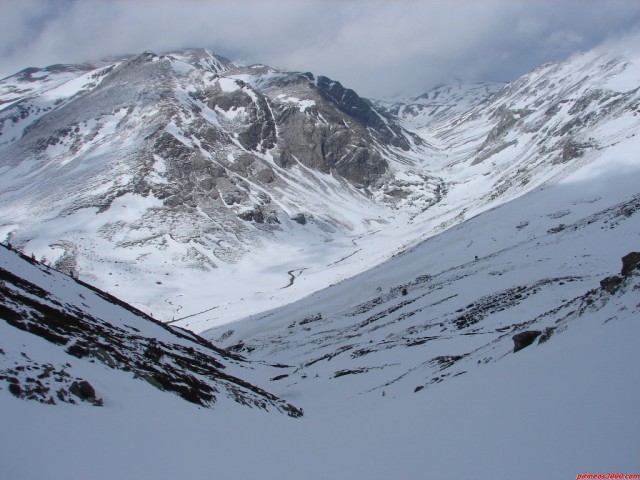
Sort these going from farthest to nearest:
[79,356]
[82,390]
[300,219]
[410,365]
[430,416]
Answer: [300,219], [410,365], [79,356], [430,416], [82,390]

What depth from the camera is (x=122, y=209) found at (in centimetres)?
12238

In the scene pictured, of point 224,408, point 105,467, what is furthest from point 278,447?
point 105,467

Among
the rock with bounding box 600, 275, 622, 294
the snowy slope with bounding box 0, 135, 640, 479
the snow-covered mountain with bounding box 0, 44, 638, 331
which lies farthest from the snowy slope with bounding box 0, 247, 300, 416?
the snow-covered mountain with bounding box 0, 44, 638, 331

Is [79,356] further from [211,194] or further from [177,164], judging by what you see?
[177,164]

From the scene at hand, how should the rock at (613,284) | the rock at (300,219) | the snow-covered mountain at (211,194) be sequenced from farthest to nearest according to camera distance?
1. the rock at (300,219)
2. the snow-covered mountain at (211,194)
3. the rock at (613,284)

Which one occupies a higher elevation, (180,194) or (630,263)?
(180,194)

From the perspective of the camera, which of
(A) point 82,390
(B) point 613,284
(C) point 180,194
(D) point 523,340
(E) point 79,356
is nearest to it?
(A) point 82,390

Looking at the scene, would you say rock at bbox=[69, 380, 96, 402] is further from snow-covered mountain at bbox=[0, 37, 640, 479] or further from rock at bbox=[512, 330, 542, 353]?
rock at bbox=[512, 330, 542, 353]

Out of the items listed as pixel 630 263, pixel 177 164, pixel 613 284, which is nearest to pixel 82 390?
A: pixel 613 284

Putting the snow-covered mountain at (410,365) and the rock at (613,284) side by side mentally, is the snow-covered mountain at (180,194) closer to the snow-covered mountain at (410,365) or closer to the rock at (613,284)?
the snow-covered mountain at (410,365)

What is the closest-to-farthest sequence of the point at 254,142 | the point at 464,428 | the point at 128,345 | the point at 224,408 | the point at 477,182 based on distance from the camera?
the point at 464,428, the point at 224,408, the point at 128,345, the point at 254,142, the point at 477,182

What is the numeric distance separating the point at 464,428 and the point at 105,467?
7603 mm

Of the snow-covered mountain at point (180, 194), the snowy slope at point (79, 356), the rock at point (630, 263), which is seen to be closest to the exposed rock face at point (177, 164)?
the snow-covered mountain at point (180, 194)

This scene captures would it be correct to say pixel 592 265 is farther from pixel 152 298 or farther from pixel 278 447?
pixel 152 298
